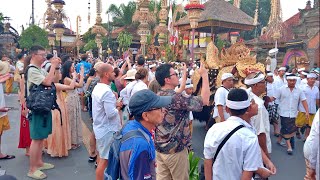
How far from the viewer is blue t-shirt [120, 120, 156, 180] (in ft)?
6.75

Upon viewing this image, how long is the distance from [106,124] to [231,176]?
216 cm

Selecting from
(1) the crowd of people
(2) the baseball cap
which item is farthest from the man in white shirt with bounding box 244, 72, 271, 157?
(2) the baseball cap

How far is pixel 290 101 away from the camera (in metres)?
7.01

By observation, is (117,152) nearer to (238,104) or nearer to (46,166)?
(238,104)

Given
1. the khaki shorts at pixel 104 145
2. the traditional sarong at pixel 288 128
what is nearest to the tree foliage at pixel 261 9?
the traditional sarong at pixel 288 128

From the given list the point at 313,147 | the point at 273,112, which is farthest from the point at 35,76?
the point at 273,112

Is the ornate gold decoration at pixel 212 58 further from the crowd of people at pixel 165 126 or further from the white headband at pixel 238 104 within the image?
the white headband at pixel 238 104

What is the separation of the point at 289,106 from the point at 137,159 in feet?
19.1

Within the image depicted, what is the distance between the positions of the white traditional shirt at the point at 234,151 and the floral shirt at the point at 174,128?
2.50 ft

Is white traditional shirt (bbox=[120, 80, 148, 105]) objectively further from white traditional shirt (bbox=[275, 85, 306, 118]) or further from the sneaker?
white traditional shirt (bbox=[275, 85, 306, 118])

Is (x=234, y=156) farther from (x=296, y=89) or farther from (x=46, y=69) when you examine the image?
(x=296, y=89)

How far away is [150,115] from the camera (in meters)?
2.29

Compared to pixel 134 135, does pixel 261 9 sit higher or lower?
higher

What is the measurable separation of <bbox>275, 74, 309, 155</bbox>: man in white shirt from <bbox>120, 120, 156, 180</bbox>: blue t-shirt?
554cm
